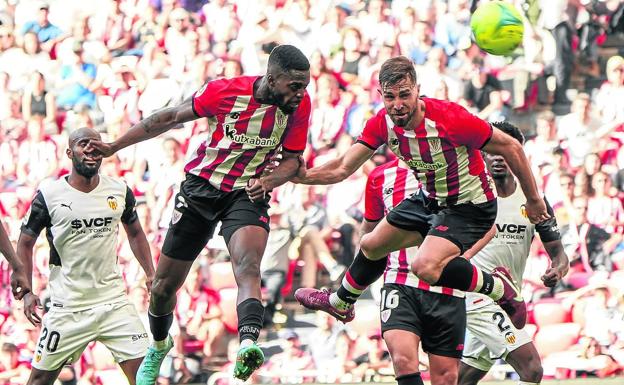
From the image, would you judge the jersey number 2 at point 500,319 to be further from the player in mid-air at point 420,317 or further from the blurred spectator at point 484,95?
the blurred spectator at point 484,95

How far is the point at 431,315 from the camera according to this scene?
840 cm

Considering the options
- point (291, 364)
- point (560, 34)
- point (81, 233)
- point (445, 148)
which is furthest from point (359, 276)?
point (560, 34)

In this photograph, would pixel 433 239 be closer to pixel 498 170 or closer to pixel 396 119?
pixel 396 119

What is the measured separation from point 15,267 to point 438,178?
276 centimetres

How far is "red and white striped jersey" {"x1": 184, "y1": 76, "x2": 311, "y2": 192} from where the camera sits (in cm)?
790

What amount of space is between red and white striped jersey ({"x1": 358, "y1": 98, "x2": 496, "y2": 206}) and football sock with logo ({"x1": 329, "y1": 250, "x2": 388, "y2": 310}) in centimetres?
76

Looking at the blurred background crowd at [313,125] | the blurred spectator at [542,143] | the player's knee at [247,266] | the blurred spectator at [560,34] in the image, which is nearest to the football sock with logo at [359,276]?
the player's knee at [247,266]

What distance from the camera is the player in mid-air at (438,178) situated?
7.50 metres

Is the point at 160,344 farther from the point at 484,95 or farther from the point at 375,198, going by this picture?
the point at 484,95

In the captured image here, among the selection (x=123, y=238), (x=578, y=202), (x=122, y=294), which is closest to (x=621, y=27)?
(x=578, y=202)

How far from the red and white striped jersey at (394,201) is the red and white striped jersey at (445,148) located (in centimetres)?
66

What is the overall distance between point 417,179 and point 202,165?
138 cm

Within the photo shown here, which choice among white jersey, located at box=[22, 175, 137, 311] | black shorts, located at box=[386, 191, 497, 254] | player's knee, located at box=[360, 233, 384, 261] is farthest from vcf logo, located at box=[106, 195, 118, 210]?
black shorts, located at box=[386, 191, 497, 254]

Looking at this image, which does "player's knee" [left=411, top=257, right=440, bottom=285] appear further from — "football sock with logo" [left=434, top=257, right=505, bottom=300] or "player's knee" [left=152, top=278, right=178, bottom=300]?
"player's knee" [left=152, top=278, right=178, bottom=300]
